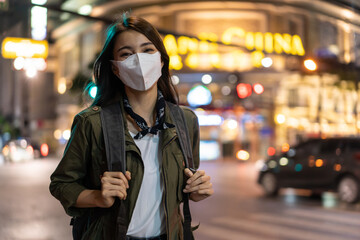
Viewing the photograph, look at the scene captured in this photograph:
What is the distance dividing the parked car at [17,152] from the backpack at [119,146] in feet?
113

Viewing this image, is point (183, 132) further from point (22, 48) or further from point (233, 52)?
point (233, 52)

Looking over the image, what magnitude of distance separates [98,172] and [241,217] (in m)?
8.65

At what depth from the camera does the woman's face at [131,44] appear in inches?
96.1

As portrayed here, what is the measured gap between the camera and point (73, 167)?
2295 millimetres

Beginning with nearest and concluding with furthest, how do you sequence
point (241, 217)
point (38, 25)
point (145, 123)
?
point (145, 123) < point (241, 217) < point (38, 25)

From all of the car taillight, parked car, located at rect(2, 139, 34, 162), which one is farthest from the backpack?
parked car, located at rect(2, 139, 34, 162)

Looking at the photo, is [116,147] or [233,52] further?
[233,52]

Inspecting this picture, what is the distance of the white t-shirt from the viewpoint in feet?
7.48

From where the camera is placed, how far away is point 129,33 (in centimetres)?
244

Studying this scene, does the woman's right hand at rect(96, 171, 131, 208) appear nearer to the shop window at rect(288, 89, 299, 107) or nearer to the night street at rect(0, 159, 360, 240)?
the night street at rect(0, 159, 360, 240)

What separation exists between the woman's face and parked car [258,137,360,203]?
37.4 ft

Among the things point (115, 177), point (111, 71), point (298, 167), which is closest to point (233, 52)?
point (298, 167)

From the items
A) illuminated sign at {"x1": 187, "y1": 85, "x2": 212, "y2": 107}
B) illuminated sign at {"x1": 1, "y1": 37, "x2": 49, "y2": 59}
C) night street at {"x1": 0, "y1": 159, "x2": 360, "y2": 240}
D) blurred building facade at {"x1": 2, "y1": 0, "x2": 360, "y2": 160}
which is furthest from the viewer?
blurred building facade at {"x1": 2, "y1": 0, "x2": 360, "y2": 160}

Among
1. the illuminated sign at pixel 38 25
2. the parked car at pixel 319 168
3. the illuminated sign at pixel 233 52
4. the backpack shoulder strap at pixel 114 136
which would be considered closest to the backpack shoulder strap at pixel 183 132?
the backpack shoulder strap at pixel 114 136
